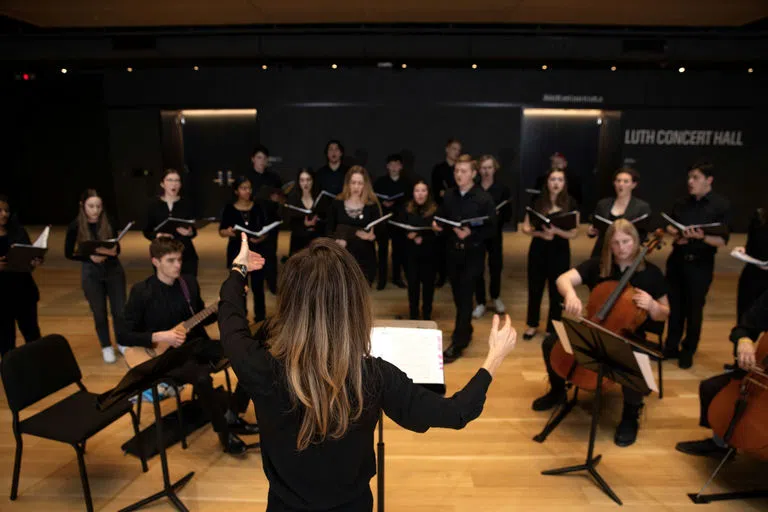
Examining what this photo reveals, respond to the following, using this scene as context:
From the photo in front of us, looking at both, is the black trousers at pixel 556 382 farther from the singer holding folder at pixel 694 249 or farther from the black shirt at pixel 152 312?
the black shirt at pixel 152 312

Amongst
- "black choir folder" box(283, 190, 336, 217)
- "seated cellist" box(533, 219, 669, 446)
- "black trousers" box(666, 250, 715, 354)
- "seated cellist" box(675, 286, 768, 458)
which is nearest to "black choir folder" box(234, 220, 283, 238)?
"black choir folder" box(283, 190, 336, 217)

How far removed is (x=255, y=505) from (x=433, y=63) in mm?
7374

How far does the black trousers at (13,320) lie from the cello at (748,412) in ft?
16.4

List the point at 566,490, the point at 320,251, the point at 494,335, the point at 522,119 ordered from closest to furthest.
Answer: the point at 320,251
the point at 494,335
the point at 566,490
the point at 522,119

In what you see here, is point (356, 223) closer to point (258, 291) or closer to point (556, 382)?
point (258, 291)

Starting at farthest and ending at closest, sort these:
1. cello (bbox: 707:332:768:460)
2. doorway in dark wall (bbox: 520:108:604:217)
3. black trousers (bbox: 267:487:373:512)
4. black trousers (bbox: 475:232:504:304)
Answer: doorway in dark wall (bbox: 520:108:604:217)
black trousers (bbox: 475:232:504:304)
cello (bbox: 707:332:768:460)
black trousers (bbox: 267:487:373:512)

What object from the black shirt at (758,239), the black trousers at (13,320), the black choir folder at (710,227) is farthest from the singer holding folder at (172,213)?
the black shirt at (758,239)

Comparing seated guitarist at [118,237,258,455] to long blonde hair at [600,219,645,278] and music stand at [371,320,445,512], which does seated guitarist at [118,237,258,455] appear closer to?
music stand at [371,320,445,512]

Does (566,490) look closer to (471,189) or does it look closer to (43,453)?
(471,189)

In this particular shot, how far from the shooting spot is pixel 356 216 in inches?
220

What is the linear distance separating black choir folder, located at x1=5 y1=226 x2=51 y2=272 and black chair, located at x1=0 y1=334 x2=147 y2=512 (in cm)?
124

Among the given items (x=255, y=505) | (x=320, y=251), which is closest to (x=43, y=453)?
(x=255, y=505)

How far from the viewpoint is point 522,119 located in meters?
10.7

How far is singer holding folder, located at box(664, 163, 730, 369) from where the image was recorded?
188 inches
